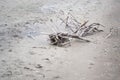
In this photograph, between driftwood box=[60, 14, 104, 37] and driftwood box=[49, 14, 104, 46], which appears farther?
driftwood box=[60, 14, 104, 37]

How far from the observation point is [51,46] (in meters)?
5.41

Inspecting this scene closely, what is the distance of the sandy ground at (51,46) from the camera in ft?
14.6

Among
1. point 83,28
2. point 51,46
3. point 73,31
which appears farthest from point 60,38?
point 83,28

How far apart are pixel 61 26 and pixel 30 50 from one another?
140 centimetres

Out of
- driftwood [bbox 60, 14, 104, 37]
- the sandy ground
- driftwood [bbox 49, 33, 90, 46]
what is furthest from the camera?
driftwood [bbox 60, 14, 104, 37]

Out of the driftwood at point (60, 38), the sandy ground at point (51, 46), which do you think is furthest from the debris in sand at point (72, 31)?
the sandy ground at point (51, 46)

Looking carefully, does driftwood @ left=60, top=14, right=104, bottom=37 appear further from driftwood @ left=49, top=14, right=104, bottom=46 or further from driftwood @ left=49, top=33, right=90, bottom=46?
driftwood @ left=49, top=33, right=90, bottom=46

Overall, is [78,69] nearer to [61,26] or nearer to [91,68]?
[91,68]

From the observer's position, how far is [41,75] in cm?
436

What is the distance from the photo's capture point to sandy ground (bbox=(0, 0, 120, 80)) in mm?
4445

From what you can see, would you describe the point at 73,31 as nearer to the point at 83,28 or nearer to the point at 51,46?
the point at 83,28

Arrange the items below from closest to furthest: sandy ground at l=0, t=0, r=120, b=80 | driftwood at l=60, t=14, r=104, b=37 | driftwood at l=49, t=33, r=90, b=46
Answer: sandy ground at l=0, t=0, r=120, b=80 < driftwood at l=49, t=33, r=90, b=46 < driftwood at l=60, t=14, r=104, b=37

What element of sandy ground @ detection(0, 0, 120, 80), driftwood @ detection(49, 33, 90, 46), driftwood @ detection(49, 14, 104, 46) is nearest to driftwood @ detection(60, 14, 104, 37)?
driftwood @ detection(49, 14, 104, 46)

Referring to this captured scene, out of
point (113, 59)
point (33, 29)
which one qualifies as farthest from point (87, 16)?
point (113, 59)
